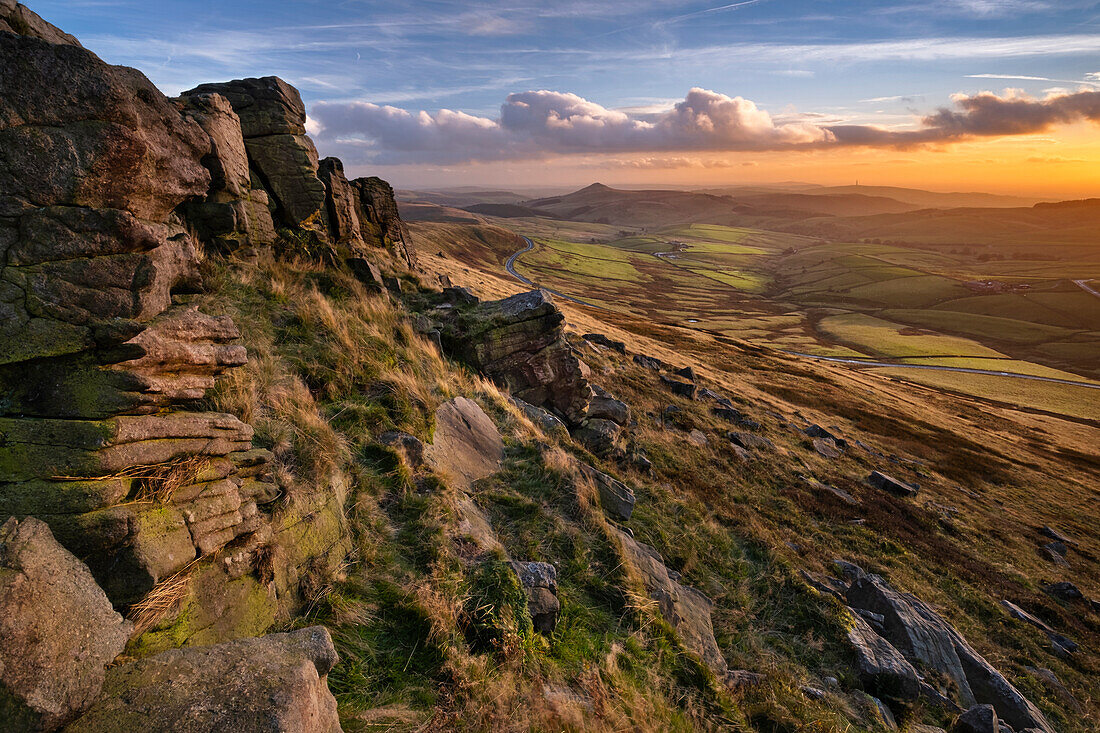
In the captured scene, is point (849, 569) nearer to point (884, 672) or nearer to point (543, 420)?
point (884, 672)

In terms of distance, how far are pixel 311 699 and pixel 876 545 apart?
2312 centimetres

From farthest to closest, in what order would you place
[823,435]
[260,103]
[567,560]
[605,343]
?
[605,343], [823,435], [260,103], [567,560]

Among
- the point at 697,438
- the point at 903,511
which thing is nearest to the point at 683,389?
the point at 697,438

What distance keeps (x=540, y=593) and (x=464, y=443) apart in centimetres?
497

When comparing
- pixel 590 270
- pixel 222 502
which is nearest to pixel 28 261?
pixel 222 502

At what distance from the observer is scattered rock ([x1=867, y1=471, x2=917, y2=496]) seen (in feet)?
90.4

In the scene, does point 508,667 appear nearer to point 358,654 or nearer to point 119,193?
point 358,654

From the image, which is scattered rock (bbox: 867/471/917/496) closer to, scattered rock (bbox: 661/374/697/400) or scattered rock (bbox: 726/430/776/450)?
scattered rock (bbox: 726/430/776/450)

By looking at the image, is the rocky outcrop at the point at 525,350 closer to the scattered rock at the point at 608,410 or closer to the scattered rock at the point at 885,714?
the scattered rock at the point at 608,410

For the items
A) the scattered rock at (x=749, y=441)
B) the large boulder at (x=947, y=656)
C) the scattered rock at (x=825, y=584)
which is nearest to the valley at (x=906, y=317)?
the scattered rock at (x=749, y=441)

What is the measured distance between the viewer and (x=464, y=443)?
11680 mm

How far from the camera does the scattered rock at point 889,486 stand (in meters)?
27.6

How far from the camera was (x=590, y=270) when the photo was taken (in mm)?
186000

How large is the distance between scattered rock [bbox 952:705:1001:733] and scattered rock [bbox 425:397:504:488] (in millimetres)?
11679
